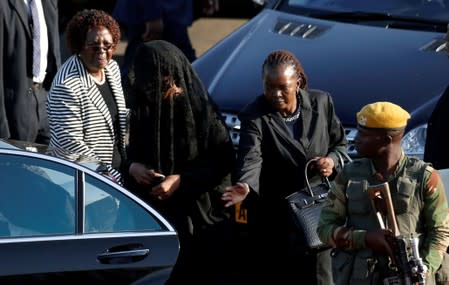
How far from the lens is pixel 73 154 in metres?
6.04

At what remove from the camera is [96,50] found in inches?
265

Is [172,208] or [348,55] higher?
[348,55]

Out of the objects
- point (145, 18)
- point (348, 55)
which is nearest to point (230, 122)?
point (348, 55)

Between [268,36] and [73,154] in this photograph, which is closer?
[73,154]

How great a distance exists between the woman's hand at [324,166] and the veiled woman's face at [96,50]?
1.22 m

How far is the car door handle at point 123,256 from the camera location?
18.6 feet

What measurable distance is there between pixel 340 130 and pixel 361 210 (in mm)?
1260

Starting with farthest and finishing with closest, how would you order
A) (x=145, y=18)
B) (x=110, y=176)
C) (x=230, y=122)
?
(x=145, y=18) → (x=230, y=122) → (x=110, y=176)

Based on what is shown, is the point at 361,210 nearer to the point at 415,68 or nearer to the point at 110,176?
the point at 110,176

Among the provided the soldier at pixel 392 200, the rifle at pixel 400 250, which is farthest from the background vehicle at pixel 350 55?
the rifle at pixel 400 250

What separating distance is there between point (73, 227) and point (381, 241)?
1339 millimetres

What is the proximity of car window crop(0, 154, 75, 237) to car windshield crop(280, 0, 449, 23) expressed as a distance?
3.29m

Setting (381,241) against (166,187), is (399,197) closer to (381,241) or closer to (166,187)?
(381,241)

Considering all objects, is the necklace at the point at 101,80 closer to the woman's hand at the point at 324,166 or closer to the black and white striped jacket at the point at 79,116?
the black and white striped jacket at the point at 79,116
